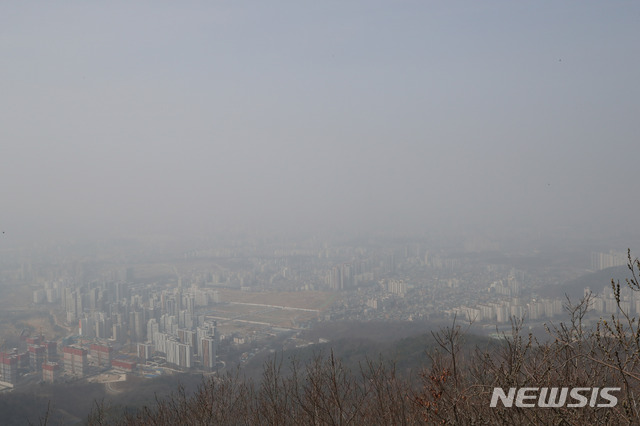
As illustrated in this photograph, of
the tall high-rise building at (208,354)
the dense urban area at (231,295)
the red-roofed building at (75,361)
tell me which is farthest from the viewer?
the dense urban area at (231,295)

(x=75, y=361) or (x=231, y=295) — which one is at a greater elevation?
(x=231, y=295)

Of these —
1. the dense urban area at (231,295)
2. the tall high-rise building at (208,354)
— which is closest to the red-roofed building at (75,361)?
the dense urban area at (231,295)

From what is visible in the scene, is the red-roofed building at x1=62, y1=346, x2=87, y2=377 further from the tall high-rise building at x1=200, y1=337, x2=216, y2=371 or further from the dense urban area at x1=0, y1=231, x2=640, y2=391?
the tall high-rise building at x1=200, y1=337, x2=216, y2=371

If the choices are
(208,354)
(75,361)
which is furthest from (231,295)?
(75,361)

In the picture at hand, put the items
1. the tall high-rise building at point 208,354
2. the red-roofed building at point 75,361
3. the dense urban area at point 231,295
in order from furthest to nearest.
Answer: the dense urban area at point 231,295 < the tall high-rise building at point 208,354 < the red-roofed building at point 75,361

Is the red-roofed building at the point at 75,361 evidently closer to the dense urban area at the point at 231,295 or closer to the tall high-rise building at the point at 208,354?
the dense urban area at the point at 231,295

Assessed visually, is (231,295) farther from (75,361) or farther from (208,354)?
(75,361)

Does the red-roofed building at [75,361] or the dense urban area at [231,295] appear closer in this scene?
the red-roofed building at [75,361]

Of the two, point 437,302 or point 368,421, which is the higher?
point 368,421

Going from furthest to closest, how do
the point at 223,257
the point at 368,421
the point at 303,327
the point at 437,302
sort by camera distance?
1. the point at 223,257
2. the point at 437,302
3. the point at 303,327
4. the point at 368,421

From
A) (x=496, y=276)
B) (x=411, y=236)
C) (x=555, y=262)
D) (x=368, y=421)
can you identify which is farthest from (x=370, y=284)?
(x=368, y=421)

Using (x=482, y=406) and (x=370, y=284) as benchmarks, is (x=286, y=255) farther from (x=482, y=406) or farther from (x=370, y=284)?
(x=482, y=406)
